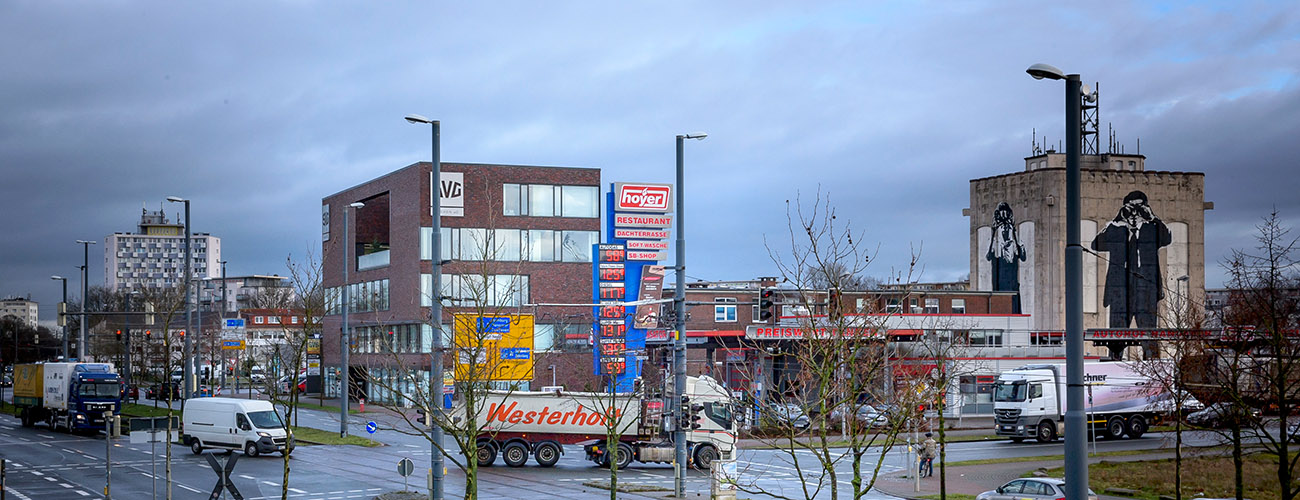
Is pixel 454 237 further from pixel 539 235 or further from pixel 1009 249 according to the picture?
pixel 1009 249

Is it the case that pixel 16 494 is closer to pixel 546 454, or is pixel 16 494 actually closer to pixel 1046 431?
pixel 546 454

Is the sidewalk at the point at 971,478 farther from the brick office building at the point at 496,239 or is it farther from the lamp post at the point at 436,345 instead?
the brick office building at the point at 496,239

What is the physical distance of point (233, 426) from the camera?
41.5 m

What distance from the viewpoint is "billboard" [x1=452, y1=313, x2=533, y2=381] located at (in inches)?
798

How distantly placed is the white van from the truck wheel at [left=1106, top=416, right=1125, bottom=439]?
33.3m

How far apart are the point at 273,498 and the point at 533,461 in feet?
42.3

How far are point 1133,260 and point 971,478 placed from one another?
61.4 m

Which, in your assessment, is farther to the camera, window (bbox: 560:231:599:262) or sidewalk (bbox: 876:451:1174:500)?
window (bbox: 560:231:599:262)

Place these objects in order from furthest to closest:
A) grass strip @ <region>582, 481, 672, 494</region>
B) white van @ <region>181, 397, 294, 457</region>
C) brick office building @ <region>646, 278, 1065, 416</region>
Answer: brick office building @ <region>646, 278, 1065, 416</region> < white van @ <region>181, 397, 294, 457</region> < grass strip @ <region>582, 481, 672, 494</region>

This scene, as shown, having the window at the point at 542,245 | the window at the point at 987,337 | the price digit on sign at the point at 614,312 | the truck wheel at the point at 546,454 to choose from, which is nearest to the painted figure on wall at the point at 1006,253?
the window at the point at 987,337

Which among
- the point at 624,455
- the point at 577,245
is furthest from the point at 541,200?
the point at 624,455

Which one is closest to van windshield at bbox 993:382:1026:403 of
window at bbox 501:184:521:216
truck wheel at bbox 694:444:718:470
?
truck wheel at bbox 694:444:718:470

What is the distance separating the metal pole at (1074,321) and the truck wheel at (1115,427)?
40.3 meters

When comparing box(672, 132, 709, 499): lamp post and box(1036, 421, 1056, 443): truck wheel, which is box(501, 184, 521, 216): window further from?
box(672, 132, 709, 499): lamp post
